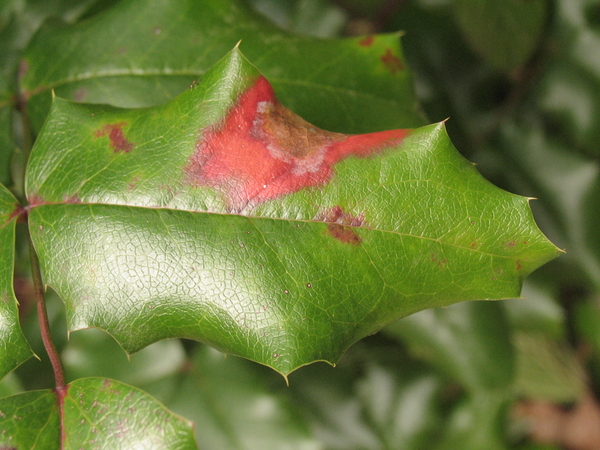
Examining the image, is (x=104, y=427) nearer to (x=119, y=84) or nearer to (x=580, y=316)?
(x=119, y=84)

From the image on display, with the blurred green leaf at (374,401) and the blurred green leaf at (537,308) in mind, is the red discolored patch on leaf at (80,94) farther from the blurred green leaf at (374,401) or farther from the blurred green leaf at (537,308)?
the blurred green leaf at (537,308)

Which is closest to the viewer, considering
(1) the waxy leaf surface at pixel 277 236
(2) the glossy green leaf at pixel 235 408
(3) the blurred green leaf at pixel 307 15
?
(1) the waxy leaf surface at pixel 277 236

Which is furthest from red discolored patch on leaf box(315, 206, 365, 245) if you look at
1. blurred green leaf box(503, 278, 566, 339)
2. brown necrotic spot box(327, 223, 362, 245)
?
blurred green leaf box(503, 278, 566, 339)

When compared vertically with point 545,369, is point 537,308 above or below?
above

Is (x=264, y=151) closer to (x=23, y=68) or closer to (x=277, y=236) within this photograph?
(x=277, y=236)

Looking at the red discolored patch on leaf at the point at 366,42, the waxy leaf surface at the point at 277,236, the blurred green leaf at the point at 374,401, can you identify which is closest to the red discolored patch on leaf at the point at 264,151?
the waxy leaf surface at the point at 277,236

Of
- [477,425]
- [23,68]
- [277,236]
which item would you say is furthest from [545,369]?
[23,68]

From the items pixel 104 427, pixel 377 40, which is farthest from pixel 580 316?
pixel 104 427
